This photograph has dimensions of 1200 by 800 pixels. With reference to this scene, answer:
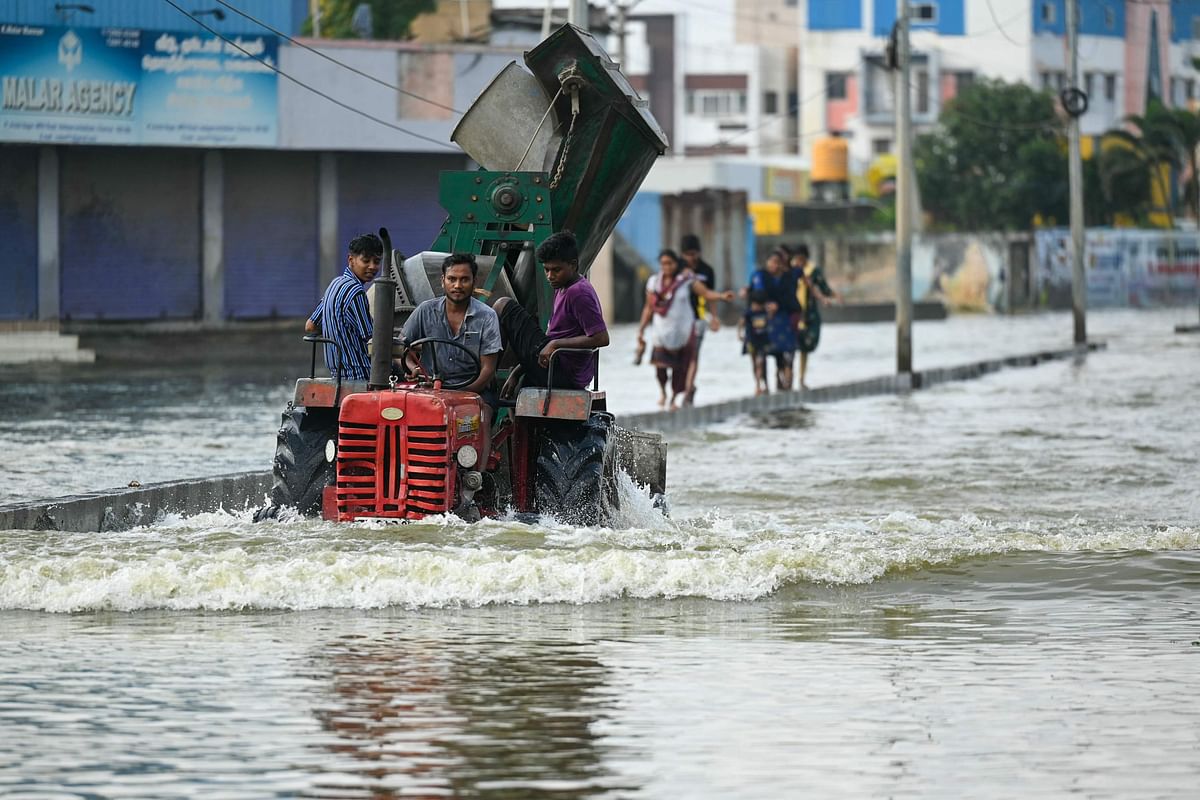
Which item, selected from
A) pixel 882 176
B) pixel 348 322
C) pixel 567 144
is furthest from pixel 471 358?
pixel 882 176

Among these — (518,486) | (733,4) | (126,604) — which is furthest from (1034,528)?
(733,4)

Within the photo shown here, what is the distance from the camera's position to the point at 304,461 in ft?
38.4

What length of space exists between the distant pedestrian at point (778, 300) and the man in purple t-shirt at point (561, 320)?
13064 mm

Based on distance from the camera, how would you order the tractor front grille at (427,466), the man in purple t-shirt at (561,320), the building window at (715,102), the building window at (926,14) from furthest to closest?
the building window at (715,102) < the building window at (926,14) < the man in purple t-shirt at (561,320) < the tractor front grille at (427,466)

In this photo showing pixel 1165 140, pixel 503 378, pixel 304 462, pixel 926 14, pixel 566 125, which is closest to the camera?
pixel 304 462

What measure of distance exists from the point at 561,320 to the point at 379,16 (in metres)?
40.2

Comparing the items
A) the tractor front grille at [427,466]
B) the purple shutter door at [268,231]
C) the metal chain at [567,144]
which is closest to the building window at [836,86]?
the purple shutter door at [268,231]

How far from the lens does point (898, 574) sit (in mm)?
10867

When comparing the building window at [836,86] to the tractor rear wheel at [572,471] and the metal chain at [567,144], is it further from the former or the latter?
the tractor rear wheel at [572,471]

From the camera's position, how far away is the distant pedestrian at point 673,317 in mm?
22484

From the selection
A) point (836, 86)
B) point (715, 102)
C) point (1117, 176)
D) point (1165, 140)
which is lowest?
point (1117, 176)

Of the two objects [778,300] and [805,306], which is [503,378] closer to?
[778,300]

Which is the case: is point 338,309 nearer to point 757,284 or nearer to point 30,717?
point 30,717

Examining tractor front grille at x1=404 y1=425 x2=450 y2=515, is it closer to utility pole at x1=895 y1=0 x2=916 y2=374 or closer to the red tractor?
the red tractor
